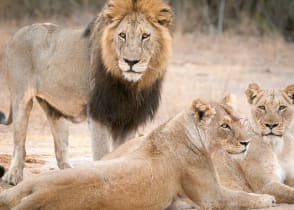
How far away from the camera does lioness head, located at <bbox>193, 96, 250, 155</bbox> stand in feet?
17.3

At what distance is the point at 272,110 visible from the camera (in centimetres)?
583

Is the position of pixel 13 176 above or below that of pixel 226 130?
below

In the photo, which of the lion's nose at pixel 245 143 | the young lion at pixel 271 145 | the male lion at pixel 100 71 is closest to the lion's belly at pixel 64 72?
the male lion at pixel 100 71

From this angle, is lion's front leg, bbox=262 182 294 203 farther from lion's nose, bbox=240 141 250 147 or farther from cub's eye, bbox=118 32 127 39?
cub's eye, bbox=118 32 127 39

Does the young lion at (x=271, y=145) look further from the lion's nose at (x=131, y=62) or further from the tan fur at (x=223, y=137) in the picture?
the lion's nose at (x=131, y=62)

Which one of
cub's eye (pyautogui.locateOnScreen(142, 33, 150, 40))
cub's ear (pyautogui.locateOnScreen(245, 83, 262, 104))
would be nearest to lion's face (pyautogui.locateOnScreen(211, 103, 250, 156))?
cub's ear (pyautogui.locateOnScreen(245, 83, 262, 104))

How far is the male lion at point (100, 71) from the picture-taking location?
620 centimetres

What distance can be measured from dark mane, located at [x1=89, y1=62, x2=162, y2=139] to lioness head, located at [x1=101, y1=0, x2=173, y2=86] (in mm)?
78

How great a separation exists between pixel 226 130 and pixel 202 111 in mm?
184

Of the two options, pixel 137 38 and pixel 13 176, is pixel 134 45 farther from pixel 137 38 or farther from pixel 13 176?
pixel 13 176

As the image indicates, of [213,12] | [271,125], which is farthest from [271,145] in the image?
[213,12]

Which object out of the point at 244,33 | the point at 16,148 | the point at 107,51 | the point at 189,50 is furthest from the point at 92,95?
the point at 244,33

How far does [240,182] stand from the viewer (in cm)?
579

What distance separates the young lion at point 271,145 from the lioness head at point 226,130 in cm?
41
